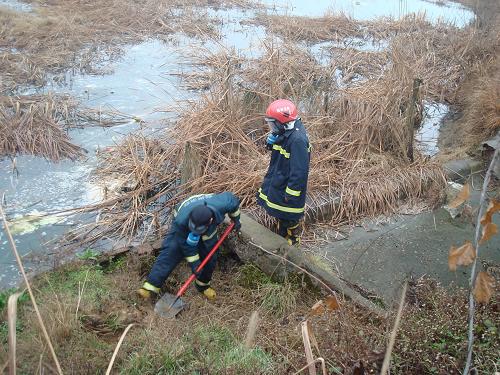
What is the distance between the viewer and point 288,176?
5133 millimetres

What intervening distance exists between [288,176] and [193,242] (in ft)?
4.09

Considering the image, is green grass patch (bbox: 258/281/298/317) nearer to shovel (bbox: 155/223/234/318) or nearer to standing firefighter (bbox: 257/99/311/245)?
shovel (bbox: 155/223/234/318)

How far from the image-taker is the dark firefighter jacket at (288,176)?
4.93 metres

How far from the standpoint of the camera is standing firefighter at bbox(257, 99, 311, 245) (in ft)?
16.2

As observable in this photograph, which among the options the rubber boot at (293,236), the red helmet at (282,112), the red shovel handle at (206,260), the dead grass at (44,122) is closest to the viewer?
the red shovel handle at (206,260)

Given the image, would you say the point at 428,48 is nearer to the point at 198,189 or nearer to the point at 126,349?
the point at 198,189

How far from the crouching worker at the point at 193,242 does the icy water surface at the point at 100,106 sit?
4.63 ft

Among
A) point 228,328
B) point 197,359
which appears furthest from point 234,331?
point 197,359

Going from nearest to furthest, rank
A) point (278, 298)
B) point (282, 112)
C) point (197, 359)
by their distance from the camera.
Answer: point (197, 359), point (278, 298), point (282, 112)

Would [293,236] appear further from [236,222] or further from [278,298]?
[278,298]

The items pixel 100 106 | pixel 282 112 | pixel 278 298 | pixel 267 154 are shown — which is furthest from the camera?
pixel 100 106

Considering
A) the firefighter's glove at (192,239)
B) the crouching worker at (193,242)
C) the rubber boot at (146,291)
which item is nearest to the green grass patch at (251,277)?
the crouching worker at (193,242)

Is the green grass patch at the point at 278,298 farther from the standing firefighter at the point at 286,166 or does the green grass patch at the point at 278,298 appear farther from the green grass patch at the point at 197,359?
the green grass patch at the point at 197,359

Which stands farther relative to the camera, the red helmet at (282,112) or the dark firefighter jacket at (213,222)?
the red helmet at (282,112)
